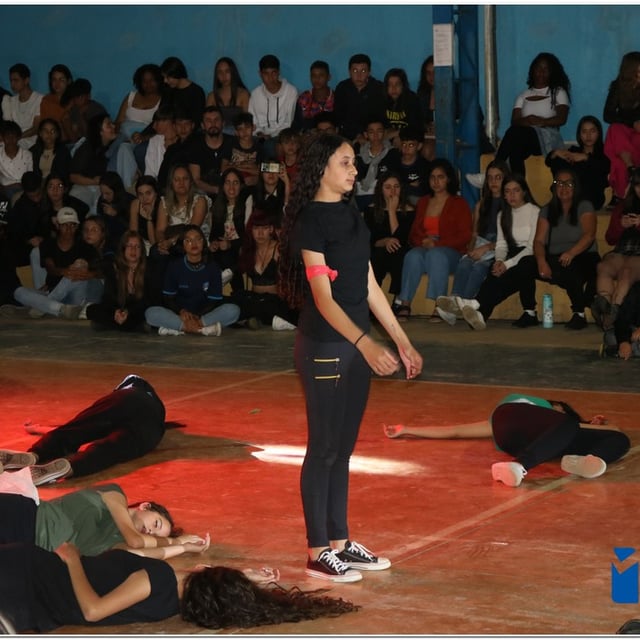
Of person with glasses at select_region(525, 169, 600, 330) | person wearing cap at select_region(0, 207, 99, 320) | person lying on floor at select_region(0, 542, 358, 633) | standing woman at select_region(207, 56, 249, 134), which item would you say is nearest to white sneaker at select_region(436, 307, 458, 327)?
person with glasses at select_region(525, 169, 600, 330)

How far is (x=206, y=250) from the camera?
11.7 meters

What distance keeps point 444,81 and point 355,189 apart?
137cm

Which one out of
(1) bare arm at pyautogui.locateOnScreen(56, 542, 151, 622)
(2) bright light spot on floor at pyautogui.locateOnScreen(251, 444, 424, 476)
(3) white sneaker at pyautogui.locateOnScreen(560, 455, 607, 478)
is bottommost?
(2) bright light spot on floor at pyautogui.locateOnScreen(251, 444, 424, 476)

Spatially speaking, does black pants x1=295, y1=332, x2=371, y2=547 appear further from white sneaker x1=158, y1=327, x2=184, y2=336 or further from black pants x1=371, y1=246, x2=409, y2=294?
black pants x1=371, y1=246, x2=409, y2=294

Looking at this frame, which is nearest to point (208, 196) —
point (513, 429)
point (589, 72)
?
point (589, 72)

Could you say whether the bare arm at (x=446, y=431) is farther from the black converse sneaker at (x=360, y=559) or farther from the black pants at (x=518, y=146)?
the black pants at (x=518, y=146)

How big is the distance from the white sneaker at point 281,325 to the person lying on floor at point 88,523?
6.28 metres

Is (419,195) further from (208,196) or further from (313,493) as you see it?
(313,493)

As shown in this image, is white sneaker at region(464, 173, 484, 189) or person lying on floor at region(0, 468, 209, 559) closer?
person lying on floor at region(0, 468, 209, 559)

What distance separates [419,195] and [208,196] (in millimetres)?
2081

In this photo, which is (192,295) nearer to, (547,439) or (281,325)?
(281,325)

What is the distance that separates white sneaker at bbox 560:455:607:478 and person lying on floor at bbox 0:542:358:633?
7.23 feet

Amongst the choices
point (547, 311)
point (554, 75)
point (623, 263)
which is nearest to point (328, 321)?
point (623, 263)

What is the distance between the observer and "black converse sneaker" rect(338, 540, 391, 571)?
199 inches
